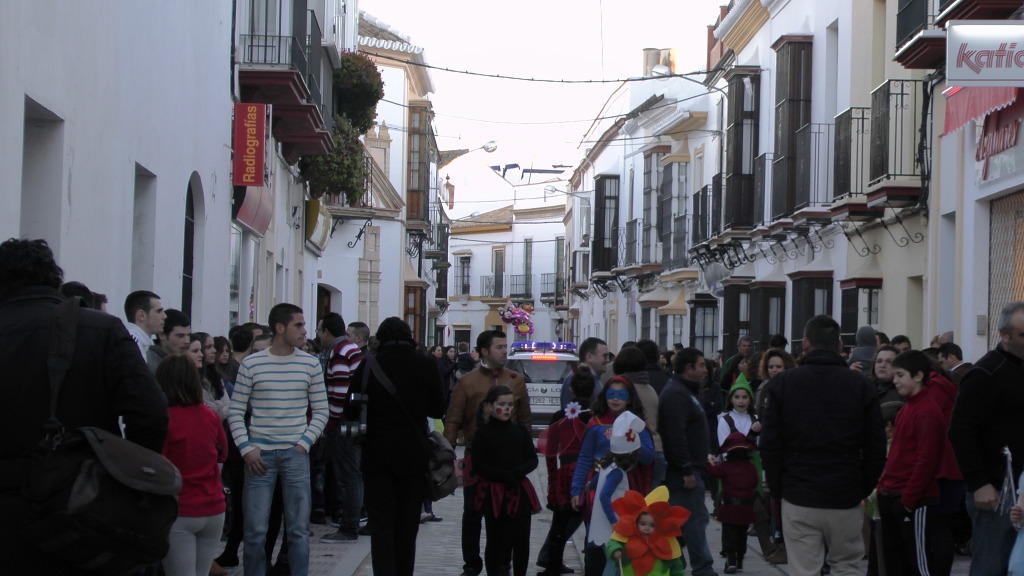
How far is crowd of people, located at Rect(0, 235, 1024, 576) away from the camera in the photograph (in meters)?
4.62

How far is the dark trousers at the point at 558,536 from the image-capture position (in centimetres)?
969

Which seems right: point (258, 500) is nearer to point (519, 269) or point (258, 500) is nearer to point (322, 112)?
point (322, 112)

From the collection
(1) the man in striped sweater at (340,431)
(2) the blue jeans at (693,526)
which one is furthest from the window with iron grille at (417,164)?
(2) the blue jeans at (693,526)

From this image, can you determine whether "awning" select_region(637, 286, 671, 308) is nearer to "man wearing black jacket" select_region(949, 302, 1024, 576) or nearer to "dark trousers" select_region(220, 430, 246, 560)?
"dark trousers" select_region(220, 430, 246, 560)

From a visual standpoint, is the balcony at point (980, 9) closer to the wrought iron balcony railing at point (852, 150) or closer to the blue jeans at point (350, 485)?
the wrought iron balcony railing at point (852, 150)

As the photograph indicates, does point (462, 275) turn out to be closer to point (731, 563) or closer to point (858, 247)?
point (858, 247)

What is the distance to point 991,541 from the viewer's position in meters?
6.82

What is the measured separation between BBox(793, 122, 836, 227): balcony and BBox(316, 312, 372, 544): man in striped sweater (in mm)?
9690

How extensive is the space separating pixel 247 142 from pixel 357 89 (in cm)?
760

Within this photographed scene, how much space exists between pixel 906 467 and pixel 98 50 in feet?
22.0

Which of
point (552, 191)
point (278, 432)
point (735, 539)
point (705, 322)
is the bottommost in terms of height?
point (735, 539)

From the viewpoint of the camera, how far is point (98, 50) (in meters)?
10.2

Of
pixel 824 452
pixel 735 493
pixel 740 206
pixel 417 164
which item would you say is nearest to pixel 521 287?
pixel 417 164

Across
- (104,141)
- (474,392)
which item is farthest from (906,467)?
(104,141)
